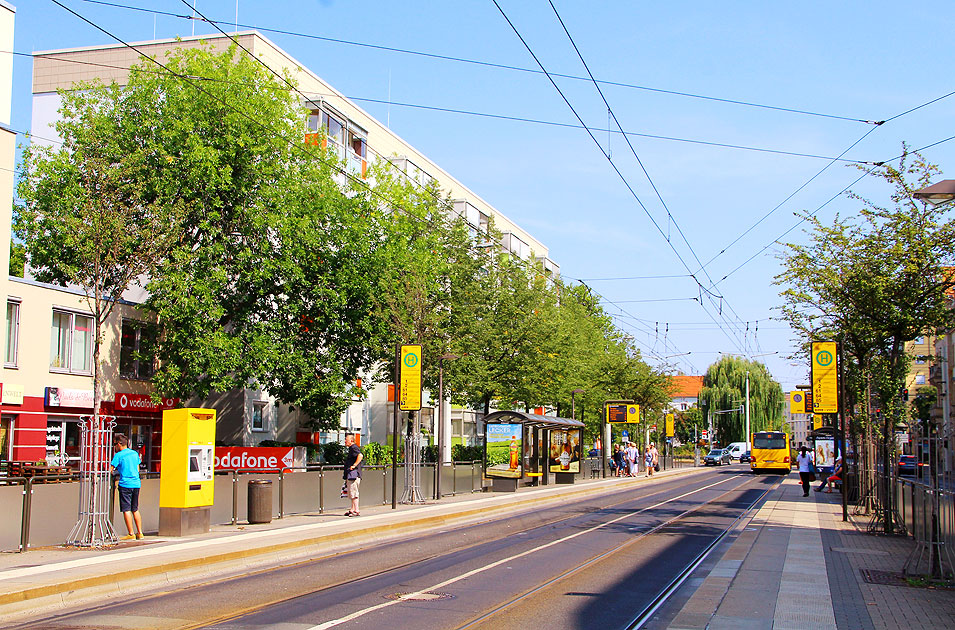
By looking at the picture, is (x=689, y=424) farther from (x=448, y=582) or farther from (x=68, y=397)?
(x=448, y=582)

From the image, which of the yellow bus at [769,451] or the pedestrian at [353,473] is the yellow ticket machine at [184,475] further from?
the yellow bus at [769,451]

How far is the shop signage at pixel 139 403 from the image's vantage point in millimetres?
33406

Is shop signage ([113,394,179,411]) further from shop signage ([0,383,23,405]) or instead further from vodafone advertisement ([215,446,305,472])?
shop signage ([0,383,23,405])

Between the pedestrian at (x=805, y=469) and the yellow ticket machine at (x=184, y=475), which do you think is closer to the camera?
the yellow ticket machine at (x=184, y=475)

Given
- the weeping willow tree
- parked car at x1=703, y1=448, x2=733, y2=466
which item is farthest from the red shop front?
the weeping willow tree

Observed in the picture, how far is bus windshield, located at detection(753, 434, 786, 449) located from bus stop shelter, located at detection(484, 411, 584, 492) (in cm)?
2440

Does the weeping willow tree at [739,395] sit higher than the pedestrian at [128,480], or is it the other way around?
the weeping willow tree at [739,395]

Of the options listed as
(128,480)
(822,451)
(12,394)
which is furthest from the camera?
(822,451)

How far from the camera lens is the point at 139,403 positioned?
34.3 meters

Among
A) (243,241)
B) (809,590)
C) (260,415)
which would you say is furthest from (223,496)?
(260,415)

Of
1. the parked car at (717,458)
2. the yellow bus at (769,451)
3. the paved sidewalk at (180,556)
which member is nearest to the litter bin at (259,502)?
the paved sidewalk at (180,556)

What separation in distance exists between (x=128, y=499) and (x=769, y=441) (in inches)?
2196

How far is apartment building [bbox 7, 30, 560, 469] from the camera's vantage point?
29.3 m

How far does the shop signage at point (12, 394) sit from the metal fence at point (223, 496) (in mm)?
7605
